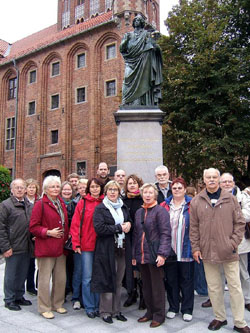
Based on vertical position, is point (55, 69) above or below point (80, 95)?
above

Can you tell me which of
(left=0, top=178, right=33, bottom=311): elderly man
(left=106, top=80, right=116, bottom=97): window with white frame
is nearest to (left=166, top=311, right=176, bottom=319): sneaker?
(left=0, top=178, right=33, bottom=311): elderly man

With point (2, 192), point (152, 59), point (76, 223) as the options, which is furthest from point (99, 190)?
point (2, 192)

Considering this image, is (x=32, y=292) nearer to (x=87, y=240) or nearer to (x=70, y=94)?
(x=87, y=240)

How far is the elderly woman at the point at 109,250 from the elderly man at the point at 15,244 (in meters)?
1.18

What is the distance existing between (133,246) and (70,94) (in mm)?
21677

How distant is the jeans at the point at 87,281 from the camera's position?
421cm

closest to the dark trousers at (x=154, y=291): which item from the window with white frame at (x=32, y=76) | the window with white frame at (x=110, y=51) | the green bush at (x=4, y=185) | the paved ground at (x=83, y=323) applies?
the paved ground at (x=83, y=323)

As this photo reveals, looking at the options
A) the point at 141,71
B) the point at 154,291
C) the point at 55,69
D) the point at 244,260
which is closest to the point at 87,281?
the point at 154,291

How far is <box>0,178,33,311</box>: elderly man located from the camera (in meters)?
4.50

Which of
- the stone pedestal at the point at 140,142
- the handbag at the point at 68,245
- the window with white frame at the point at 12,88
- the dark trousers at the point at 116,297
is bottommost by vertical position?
the dark trousers at the point at 116,297

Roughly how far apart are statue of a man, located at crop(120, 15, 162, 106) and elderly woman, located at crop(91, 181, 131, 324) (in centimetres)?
402

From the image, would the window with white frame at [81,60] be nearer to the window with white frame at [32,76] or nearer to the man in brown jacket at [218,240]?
the window with white frame at [32,76]

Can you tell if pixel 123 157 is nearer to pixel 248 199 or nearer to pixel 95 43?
pixel 248 199

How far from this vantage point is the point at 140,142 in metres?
7.16
